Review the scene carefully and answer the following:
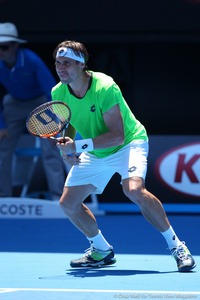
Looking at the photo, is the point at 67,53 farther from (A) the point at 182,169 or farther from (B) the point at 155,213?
(A) the point at 182,169

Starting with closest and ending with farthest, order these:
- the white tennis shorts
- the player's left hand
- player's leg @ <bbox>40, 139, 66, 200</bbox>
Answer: the player's left hand, the white tennis shorts, player's leg @ <bbox>40, 139, 66, 200</bbox>

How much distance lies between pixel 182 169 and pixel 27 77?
2151mm

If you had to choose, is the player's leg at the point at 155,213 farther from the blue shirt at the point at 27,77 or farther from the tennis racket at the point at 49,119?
the blue shirt at the point at 27,77

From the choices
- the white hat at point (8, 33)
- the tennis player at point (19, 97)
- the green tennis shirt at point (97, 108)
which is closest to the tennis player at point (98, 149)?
the green tennis shirt at point (97, 108)

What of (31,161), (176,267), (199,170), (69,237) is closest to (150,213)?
(176,267)

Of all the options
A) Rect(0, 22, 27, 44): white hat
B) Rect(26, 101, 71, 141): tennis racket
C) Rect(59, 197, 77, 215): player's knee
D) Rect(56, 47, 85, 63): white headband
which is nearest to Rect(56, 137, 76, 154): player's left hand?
Rect(26, 101, 71, 141): tennis racket

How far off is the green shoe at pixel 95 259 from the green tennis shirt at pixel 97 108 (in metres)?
0.78

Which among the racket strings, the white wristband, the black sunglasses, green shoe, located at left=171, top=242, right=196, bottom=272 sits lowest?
green shoe, located at left=171, top=242, right=196, bottom=272

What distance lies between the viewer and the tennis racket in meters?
5.48

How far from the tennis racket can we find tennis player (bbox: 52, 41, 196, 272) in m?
0.16

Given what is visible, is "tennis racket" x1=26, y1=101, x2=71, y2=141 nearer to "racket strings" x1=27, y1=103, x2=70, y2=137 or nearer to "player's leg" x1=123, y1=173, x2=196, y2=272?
"racket strings" x1=27, y1=103, x2=70, y2=137

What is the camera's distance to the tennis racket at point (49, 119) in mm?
5480

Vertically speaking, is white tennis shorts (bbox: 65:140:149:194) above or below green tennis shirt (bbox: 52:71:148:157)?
below

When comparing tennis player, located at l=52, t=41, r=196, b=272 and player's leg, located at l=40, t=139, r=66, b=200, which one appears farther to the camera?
player's leg, located at l=40, t=139, r=66, b=200
